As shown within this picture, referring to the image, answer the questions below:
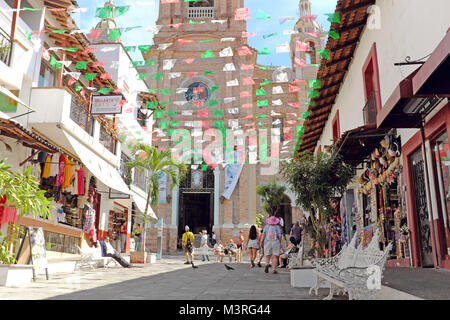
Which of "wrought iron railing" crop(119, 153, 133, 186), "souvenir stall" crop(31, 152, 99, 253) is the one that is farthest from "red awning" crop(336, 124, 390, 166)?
"wrought iron railing" crop(119, 153, 133, 186)

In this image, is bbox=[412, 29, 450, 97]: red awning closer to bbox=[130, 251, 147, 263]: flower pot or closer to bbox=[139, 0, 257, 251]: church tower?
bbox=[130, 251, 147, 263]: flower pot

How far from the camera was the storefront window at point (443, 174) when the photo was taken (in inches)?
287

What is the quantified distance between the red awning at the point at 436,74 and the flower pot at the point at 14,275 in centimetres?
758

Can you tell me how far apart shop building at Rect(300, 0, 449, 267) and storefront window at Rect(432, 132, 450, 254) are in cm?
2

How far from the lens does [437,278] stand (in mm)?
5734

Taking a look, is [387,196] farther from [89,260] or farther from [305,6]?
[305,6]

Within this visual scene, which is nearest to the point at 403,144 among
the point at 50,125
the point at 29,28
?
the point at 50,125

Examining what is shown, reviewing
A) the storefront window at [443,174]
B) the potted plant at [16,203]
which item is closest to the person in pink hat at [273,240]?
the storefront window at [443,174]

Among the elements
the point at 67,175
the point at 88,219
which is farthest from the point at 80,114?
Answer: the point at 88,219

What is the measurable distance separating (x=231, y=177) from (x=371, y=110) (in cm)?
1911

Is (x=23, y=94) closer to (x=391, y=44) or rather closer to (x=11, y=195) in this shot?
(x=11, y=195)

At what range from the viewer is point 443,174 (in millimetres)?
7500

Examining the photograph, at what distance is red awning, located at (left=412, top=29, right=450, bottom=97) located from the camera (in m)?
4.82

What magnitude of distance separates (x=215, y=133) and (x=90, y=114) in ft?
54.9
